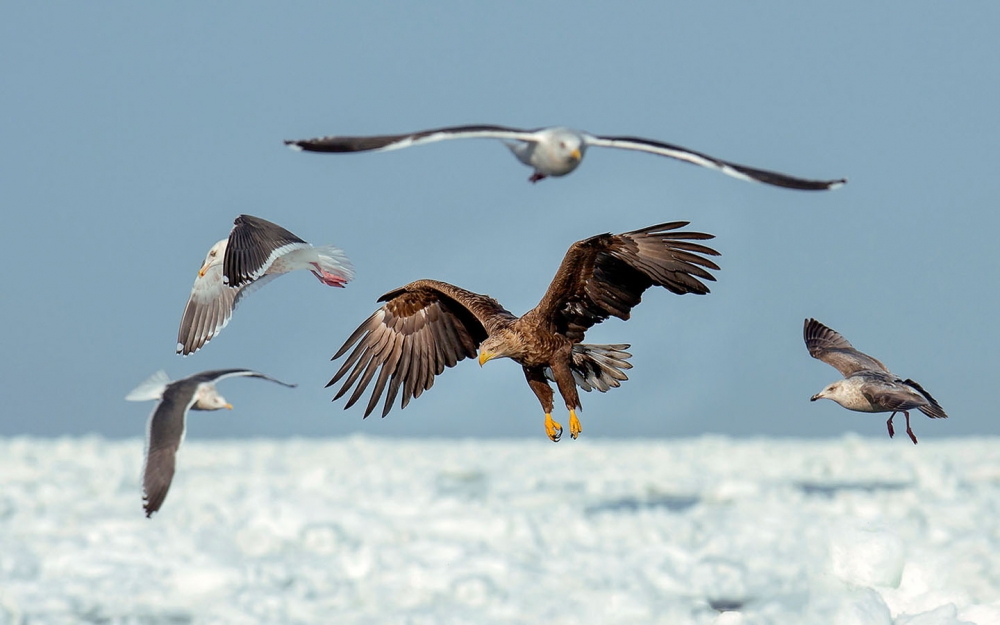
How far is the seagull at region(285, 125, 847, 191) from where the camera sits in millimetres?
6570

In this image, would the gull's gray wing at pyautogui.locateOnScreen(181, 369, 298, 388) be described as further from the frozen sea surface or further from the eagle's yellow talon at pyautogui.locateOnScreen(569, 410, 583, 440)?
the frozen sea surface

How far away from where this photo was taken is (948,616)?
21.1 meters

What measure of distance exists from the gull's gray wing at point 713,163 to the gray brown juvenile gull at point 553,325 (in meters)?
1.70

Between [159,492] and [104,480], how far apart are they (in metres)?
34.4

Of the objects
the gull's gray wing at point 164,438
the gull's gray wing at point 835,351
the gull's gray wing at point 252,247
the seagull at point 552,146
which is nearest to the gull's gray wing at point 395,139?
the seagull at point 552,146

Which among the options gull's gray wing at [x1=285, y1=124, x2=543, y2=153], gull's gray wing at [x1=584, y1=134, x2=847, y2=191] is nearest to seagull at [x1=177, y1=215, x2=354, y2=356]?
gull's gray wing at [x1=285, y1=124, x2=543, y2=153]

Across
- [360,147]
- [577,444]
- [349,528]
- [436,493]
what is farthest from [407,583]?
[577,444]

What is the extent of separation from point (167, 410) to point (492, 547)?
872 inches

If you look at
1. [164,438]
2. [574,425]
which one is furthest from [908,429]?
[164,438]

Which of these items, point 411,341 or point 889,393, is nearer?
point 889,393

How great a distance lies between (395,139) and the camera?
21.7ft

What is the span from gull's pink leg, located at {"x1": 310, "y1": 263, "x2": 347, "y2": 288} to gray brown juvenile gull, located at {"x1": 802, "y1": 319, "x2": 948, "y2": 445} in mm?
4324

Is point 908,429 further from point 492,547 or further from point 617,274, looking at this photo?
point 492,547

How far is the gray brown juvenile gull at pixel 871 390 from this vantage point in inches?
344
